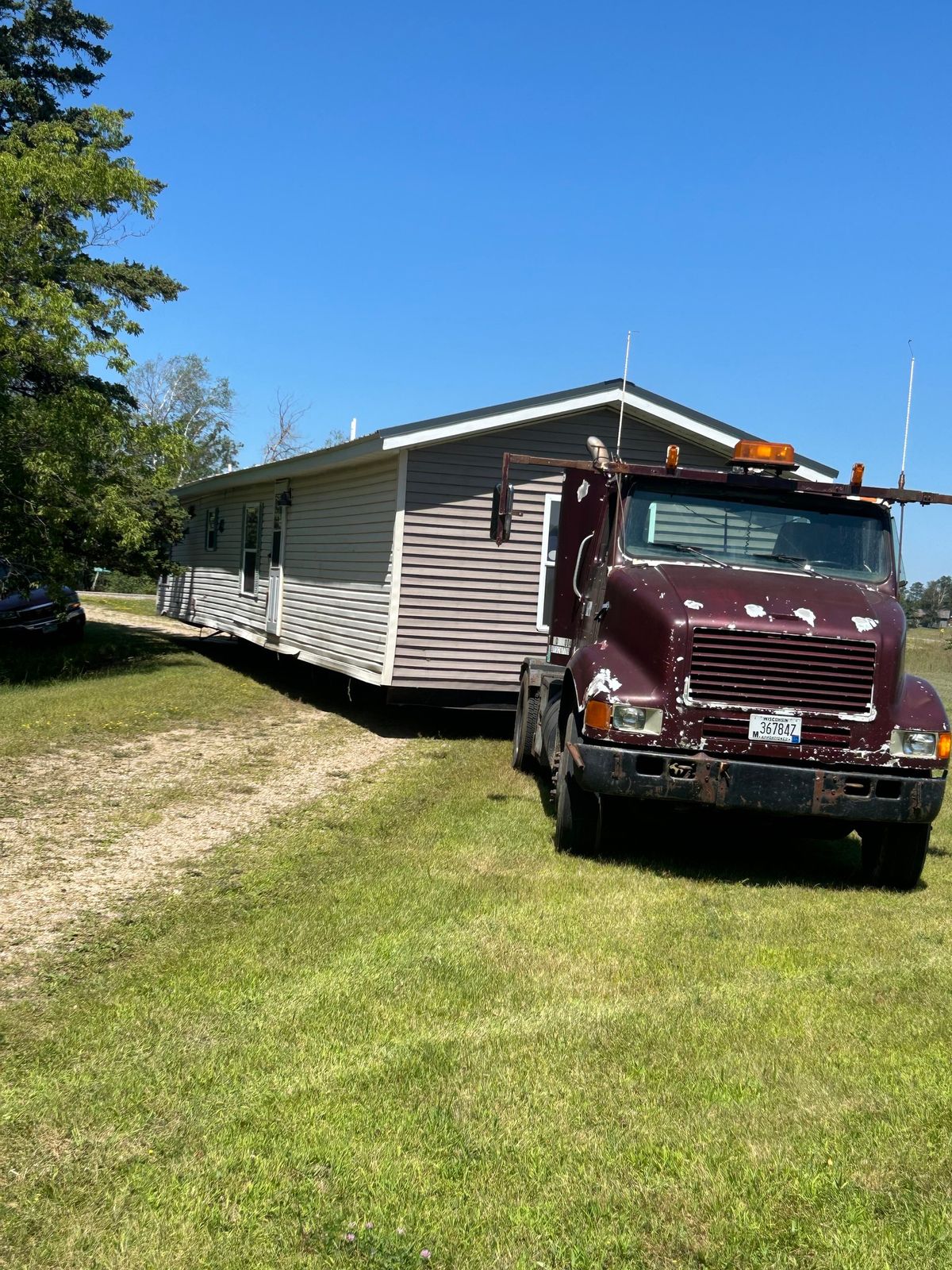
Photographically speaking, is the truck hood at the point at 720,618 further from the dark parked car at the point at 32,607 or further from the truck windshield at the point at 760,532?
the dark parked car at the point at 32,607

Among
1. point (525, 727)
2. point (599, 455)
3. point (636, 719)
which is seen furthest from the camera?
point (525, 727)

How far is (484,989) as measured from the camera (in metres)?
4.24

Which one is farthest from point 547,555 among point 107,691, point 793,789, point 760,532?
point 793,789

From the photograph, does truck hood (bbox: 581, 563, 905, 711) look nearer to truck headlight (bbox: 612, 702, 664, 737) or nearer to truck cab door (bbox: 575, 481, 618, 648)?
truck headlight (bbox: 612, 702, 664, 737)

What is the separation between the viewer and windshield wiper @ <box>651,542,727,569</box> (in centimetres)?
646

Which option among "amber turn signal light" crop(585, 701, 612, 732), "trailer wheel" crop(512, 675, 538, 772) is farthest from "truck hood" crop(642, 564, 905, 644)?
"trailer wheel" crop(512, 675, 538, 772)

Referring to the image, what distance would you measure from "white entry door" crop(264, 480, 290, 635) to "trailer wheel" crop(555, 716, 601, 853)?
9.76m

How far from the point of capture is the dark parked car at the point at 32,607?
49.0ft

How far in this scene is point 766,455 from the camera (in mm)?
6871

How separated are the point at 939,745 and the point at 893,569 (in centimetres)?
137

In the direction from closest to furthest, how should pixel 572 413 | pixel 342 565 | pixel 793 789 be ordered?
pixel 793 789 → pixel 572 413 → pixel 342 565

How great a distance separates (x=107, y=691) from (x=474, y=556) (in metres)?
4.98

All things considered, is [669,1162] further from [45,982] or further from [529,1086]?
[45,982]

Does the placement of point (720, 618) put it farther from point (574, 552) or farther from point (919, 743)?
point (574, 552)
